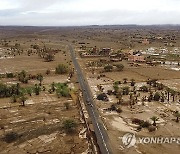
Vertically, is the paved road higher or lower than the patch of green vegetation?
lower

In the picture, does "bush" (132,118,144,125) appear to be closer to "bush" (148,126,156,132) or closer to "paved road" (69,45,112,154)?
"bush" (148,126,156,132)

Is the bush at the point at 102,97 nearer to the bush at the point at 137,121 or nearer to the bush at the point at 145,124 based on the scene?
the bush at the point at 137,121

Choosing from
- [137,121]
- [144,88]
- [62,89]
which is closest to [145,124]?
[137,121]

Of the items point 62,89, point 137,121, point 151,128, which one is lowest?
point 137,121

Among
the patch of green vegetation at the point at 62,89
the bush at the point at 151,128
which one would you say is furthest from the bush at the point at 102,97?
the bush at the point at 151,128

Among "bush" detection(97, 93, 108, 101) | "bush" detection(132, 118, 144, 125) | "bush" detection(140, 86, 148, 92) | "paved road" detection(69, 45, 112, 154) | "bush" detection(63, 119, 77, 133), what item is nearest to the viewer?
"paved road" detection(69, 45, 112, 154)

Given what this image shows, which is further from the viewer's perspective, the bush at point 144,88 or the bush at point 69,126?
the bush at point 144,88

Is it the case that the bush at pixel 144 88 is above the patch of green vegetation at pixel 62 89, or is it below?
below

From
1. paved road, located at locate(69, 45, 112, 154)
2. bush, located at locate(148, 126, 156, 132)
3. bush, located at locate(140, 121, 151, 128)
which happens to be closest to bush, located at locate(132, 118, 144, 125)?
bush, located at locate(140, 121, 151, 128)

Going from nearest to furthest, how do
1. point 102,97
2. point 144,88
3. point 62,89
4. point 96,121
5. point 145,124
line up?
point 145,124 → point 96,121 → point 102,97 → point 62,89 → point 144,88

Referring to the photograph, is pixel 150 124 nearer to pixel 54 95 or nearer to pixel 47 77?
pixel 54 95

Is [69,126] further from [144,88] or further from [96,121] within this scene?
[144,88]

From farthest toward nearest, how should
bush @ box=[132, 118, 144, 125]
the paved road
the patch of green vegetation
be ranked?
the patch of green vegetation < bush @ box=[132, 118, 144, 125] < the paved road

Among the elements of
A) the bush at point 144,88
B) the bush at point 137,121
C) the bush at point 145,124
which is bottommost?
the bush at point 137,121
